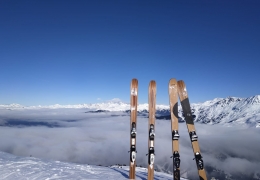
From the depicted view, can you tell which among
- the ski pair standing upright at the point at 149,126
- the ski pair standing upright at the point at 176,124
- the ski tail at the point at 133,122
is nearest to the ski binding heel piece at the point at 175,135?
the ski pair standing upright at the point at 176,124

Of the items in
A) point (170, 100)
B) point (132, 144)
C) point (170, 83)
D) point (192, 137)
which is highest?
point (170, 83)

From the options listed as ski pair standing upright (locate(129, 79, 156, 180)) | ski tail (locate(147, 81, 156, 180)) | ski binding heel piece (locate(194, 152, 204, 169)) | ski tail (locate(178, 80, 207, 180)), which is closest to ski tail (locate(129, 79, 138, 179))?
ski pair standing upright (locate(129, 79, 156, 180))

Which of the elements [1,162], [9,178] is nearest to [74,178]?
[9,178]

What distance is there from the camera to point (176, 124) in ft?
26.7

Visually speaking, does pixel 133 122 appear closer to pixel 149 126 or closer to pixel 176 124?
pixel 149 126

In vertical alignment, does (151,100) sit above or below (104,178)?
above

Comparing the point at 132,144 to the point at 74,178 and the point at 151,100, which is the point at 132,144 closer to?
the point at 151,100

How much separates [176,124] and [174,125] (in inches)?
5.8

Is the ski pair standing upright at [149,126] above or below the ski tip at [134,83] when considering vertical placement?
below

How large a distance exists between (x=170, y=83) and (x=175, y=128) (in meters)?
2.02

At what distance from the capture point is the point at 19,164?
8523mm

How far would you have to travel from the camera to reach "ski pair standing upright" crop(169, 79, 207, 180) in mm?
7450

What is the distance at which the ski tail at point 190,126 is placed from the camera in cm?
738

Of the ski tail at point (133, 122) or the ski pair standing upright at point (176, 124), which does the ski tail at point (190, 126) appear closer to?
the ski pair standing upright at point (176, 124)
